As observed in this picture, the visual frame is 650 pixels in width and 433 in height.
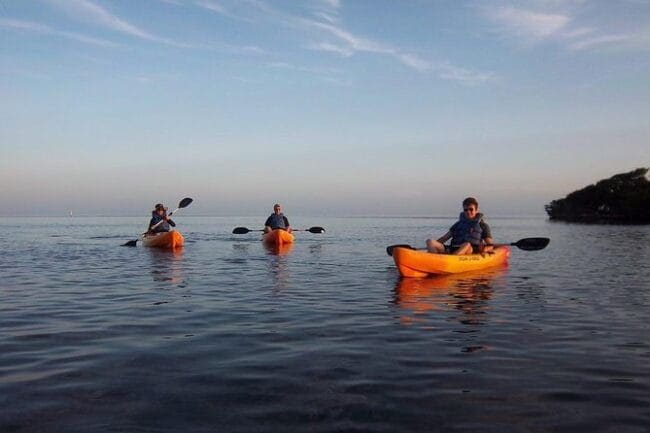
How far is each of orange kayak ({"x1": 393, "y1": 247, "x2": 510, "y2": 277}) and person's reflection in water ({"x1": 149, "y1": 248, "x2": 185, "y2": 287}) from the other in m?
5.58

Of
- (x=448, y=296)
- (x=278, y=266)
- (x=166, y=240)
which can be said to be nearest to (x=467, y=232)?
(x=448, y=296)

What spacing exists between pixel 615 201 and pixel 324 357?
339 ft

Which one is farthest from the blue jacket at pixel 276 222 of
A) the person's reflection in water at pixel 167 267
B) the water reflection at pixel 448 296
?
the water reflection at pixel 448 296

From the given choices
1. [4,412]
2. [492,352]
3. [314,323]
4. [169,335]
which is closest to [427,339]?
[492,352]

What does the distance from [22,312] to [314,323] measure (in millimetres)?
5122

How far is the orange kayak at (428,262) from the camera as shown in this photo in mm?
14430

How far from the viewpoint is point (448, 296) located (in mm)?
11727

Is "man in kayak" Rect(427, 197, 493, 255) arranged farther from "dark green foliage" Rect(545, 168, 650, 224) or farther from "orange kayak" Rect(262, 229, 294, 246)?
"dark green foliage" Rect(545, 168, 650, 224)

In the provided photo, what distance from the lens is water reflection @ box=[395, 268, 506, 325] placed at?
945cm

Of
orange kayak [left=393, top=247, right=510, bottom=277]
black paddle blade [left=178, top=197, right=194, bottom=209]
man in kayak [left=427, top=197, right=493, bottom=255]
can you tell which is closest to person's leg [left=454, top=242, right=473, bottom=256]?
man in kayak [left=427, top=197, right=493, bottom=255]

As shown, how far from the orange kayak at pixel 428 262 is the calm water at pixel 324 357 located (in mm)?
1062

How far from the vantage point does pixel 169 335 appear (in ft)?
25.5

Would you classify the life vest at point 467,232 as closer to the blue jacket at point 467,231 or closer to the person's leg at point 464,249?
the blue jacket at point 467,231

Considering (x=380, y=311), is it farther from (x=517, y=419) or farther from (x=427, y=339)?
(x=517, y=419)
